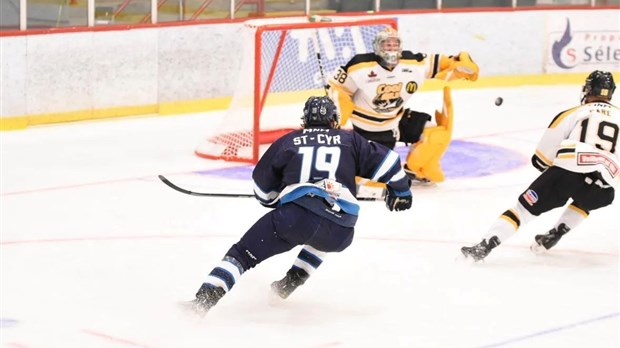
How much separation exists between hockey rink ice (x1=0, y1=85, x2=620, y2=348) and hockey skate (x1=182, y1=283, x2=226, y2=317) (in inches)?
3.2

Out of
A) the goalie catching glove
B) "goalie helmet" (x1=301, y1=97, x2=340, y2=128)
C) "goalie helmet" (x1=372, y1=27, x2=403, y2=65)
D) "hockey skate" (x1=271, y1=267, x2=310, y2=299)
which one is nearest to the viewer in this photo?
"goalie helmet" (x1=301, y1=97, x2=340, y2=128)

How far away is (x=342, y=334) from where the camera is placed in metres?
4.75

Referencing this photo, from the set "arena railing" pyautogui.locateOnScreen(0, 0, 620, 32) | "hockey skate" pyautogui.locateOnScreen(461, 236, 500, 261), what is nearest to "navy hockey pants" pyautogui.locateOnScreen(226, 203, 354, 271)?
"hockey skate" pyautogui.locateOnScreen(461, 236, 500, 261)

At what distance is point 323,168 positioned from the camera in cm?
476

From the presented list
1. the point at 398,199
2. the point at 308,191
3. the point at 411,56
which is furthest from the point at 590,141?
the point at 411,56

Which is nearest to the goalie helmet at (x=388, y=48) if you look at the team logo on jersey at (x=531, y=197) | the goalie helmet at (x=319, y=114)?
the team logo on jersey at (x=531, y=197)

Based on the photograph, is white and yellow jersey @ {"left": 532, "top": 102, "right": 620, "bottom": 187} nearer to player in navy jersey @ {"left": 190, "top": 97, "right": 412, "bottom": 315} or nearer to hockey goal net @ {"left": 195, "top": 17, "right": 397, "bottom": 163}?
player in navy jersey @ {"left": 190, "top": 97, "right": 412, "bottom": 315}

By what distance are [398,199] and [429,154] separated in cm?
278

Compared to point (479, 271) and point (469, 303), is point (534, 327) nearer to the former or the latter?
point (469, 303)

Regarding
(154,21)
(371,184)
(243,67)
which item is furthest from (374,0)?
(371,184)

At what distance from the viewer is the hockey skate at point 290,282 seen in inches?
196

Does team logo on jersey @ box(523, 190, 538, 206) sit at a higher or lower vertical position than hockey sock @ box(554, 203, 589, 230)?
higher

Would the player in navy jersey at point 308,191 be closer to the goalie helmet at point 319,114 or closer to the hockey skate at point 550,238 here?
the goalie helmet at point 319,114

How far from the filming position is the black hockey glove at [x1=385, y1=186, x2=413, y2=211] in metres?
4.93
